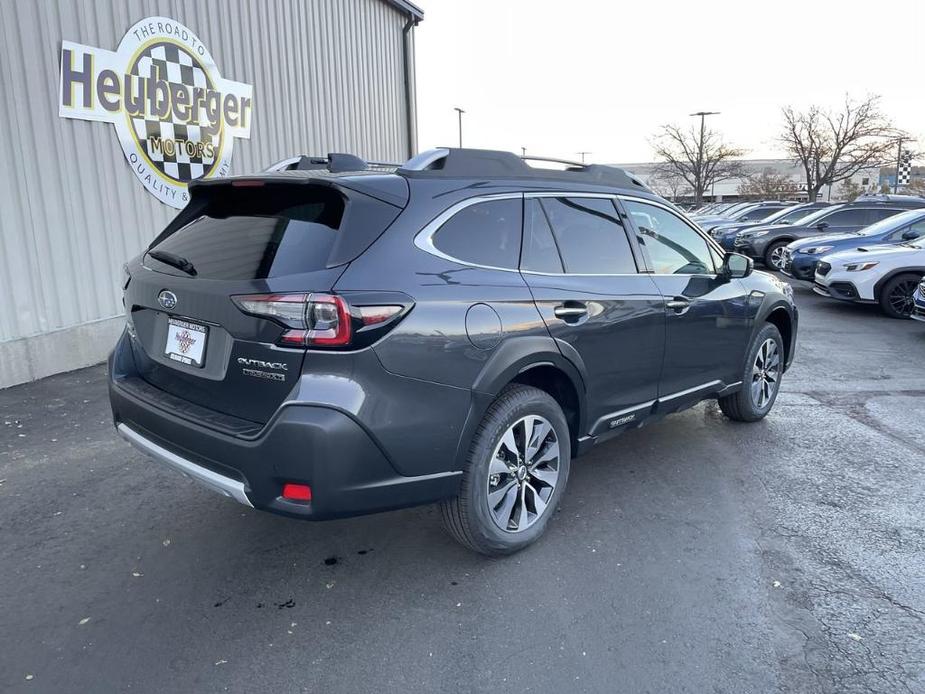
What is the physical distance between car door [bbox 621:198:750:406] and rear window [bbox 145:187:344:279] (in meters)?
1.91

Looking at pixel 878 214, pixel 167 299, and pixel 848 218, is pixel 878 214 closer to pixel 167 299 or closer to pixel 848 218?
pixel 848 218

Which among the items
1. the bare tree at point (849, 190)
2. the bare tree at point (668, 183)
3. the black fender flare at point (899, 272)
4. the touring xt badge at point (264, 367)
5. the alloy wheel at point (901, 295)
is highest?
the bare tree at point (668, 183)

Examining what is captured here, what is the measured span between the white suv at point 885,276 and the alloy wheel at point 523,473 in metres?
8.75

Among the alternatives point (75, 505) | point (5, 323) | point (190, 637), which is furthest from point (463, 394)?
point (5, 323)

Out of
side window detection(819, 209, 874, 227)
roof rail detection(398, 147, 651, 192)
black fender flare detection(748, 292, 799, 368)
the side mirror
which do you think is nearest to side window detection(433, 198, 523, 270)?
roof rail detection(398, 147, 651, 192)

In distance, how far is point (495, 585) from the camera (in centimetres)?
302

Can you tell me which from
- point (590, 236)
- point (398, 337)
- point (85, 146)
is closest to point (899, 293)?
point (590, 236)

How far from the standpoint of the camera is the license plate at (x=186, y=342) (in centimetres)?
279

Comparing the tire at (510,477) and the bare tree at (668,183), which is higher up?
the bare tree at (668,183)

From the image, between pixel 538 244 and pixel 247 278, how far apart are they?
1.38 meters

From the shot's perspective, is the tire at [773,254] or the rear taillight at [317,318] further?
the tire at [773,254]

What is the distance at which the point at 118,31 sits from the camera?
22.1 feet

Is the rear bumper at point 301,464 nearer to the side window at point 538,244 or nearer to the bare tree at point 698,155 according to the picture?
the side window at point 538,244

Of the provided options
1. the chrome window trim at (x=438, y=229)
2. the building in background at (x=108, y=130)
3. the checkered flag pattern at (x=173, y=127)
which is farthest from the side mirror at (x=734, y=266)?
the checkered flag pattern at (x=173, y=127)
